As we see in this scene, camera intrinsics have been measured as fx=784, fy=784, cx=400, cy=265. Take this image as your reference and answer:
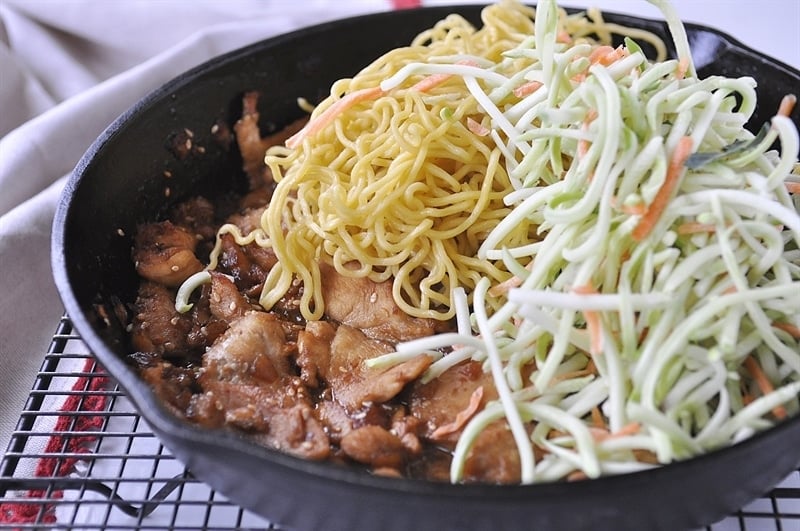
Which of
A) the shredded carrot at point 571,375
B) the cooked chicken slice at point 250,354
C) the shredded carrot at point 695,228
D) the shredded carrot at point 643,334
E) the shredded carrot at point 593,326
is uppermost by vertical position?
the shredded carrot at point 695,228

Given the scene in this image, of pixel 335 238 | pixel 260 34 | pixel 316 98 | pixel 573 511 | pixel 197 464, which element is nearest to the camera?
pixel 573 511

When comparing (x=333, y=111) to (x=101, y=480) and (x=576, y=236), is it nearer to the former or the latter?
(x=576, y=236)

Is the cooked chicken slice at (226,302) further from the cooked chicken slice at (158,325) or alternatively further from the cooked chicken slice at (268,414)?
the cooked chicken slice at (268,414)

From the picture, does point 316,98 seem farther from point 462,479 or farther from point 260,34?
point 462,479

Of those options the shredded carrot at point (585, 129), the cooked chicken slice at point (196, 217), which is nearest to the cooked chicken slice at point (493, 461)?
the shredded carrot at point (585, 129)

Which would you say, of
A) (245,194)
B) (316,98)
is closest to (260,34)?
(316,98)

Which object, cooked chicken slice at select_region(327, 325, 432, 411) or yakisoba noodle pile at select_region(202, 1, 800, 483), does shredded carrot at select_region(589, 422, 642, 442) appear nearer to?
yakisoba noodle pile at select_region(202, 1, 800, 483)
